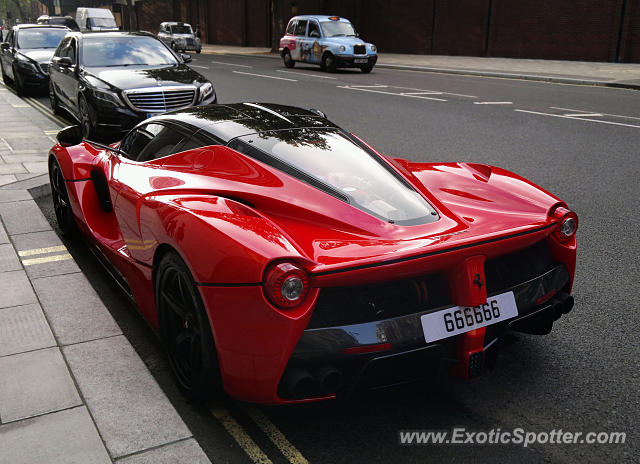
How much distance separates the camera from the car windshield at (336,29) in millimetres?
22766

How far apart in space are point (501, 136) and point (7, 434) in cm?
862

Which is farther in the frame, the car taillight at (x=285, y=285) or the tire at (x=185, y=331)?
→ the tire at (x=185, y=331)

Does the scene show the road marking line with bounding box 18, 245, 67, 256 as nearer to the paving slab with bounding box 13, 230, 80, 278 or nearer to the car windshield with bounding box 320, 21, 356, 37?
the paving slab with bounding box 13, 230, 80, 278

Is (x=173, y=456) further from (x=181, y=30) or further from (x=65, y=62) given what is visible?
(x=181, y=30)

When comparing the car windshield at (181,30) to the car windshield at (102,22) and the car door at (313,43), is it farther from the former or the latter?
the car door at (313,43)

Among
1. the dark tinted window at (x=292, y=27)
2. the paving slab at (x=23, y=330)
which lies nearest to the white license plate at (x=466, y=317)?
the paving slab at (x=23, y=330)

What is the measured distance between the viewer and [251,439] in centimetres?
269

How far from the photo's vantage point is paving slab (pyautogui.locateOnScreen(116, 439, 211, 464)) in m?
2.44

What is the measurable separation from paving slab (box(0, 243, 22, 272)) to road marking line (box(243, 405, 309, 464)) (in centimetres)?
232

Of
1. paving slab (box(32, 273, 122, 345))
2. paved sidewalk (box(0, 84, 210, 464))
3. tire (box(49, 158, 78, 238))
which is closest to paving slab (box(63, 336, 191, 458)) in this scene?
paved sidewalk (box(0, 84, 210, 464))

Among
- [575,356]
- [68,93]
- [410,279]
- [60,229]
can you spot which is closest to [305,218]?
[410,279]

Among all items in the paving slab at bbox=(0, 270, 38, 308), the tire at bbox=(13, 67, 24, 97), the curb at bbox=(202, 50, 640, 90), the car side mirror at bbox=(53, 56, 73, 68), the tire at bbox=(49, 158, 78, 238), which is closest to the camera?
the paving slab at bbox=(0, 270, 38, 308)

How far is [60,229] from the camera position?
5.43m

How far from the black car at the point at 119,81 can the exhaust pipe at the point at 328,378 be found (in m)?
7.39
